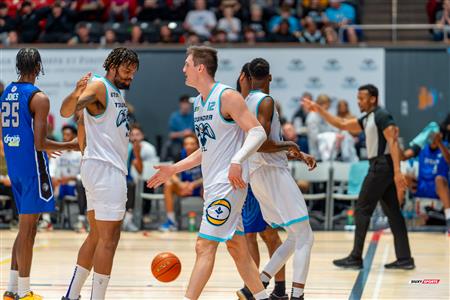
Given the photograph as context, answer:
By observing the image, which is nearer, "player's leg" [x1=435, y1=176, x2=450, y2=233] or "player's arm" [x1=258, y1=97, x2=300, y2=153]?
"player's arm" [x1=258, y1=97, x2=300, y2=153]

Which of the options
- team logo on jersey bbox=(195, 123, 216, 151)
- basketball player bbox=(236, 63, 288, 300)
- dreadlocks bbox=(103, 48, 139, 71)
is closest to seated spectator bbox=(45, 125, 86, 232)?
basketball player bbox=(236, 63, 288, 300)

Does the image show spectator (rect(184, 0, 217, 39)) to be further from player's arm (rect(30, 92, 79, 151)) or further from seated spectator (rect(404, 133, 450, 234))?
player's arm (rect(30, 92, 79, 151))

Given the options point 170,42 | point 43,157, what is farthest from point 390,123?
point 170,42

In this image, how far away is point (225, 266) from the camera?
11.1 m

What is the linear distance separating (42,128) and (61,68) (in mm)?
10606

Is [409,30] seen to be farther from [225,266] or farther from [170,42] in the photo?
[225,266]

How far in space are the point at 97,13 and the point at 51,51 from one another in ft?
8.50

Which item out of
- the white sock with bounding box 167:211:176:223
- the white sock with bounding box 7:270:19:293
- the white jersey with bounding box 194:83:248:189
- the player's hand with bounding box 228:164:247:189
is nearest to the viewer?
the player's hand with bounding box 228:164:247:189

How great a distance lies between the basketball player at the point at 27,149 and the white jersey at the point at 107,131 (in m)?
0.68

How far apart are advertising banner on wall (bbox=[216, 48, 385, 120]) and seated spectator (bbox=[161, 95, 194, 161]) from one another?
1012 millimetres

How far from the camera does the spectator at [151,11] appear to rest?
2028cm

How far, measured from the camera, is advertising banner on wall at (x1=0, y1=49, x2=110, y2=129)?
18156 mm

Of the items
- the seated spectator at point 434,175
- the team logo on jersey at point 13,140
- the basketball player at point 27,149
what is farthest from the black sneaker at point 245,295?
the seated spectator at point 434,175

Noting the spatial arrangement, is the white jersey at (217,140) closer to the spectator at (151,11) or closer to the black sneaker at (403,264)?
the black sneaker at (403,264)
